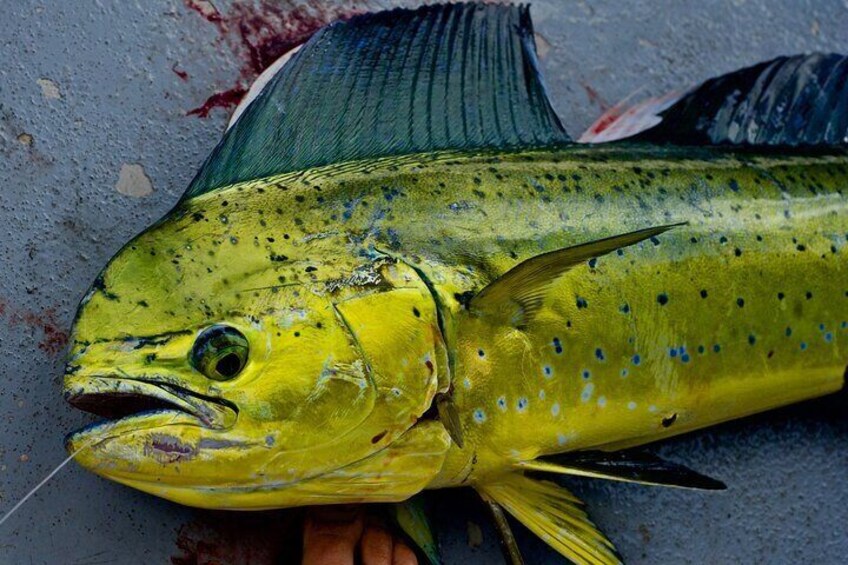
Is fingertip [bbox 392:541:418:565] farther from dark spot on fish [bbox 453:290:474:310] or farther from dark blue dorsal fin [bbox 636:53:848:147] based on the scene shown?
dark blue dorsal fin [bbox 636:53:848:147]

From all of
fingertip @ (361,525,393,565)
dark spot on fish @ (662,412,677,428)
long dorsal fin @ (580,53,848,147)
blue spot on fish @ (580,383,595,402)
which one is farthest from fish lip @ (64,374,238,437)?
long dorsal fin @ (580,53,848,147)

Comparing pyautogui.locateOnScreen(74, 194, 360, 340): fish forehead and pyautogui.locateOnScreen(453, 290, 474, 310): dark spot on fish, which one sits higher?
pyautogui.locateOnScreen(74, 194, 360, 340): fish forehead

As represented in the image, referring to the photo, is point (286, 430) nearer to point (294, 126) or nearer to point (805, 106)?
point (294, 126)

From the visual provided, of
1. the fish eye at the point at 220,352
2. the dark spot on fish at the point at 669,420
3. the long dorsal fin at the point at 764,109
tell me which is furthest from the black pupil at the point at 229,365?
the long dorsal fin at the point at 764,109

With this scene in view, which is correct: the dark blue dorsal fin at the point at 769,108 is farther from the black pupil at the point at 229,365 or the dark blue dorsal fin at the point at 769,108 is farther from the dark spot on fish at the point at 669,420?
the black pupil at the point at 229,365

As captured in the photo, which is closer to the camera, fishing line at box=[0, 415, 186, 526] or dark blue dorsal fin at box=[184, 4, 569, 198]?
fishing line at box=[0, 415, 186, 526]

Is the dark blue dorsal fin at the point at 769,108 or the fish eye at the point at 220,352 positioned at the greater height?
the dark blue dorsal fin at the point at 769,108
